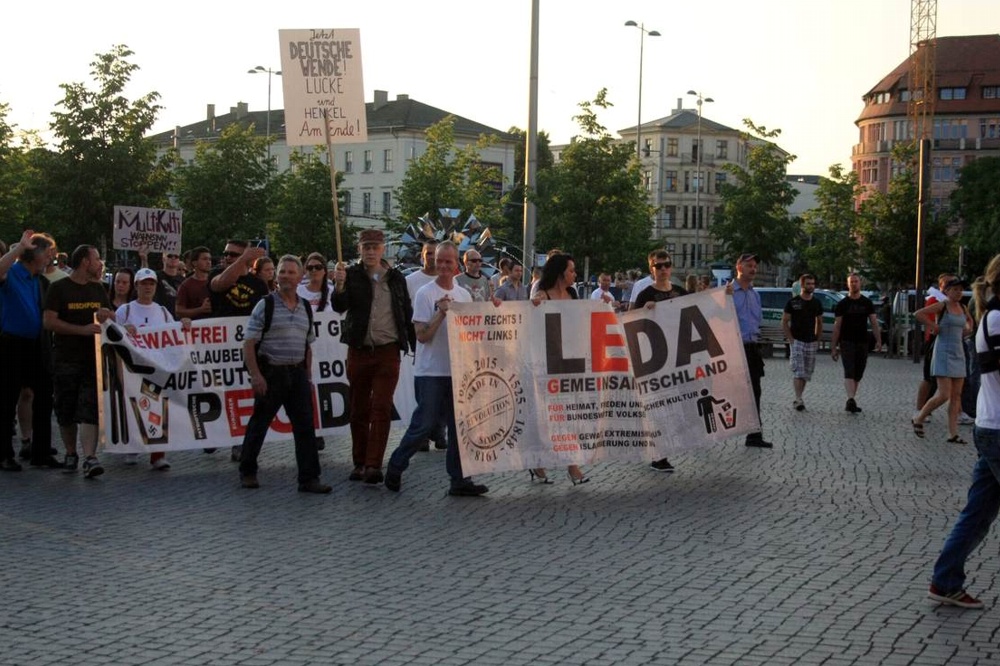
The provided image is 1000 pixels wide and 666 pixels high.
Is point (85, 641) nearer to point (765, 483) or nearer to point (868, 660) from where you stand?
point (868, 660)

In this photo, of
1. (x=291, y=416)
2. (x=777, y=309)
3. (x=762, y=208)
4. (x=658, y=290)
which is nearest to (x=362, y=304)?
(x=291, y=416)

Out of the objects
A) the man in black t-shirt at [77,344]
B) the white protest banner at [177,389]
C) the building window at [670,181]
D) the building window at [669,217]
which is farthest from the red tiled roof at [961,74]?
the man in black t-shirt at [77,344]

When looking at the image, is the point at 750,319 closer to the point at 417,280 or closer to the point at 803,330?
the point at 417,280

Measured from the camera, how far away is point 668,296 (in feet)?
43.1

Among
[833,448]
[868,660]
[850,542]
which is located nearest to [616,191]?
[833,448]

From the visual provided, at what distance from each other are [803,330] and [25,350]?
11.2 metres

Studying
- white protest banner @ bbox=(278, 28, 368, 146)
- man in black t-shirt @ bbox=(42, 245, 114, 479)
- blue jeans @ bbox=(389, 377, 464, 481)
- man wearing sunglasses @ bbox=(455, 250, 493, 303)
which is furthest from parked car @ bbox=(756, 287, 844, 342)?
blue jeans @ bbox=(389, 377, 464, 481)

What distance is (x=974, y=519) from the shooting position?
7316 millimetres

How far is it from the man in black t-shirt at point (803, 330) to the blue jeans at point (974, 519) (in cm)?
1268

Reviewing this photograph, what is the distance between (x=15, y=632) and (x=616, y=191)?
3807 centimetres

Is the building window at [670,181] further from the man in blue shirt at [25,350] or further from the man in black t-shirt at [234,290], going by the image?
the man in blue shirt at [25,350]

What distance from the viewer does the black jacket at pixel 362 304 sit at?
1159 cm

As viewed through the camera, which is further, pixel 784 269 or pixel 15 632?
pixel 784 269

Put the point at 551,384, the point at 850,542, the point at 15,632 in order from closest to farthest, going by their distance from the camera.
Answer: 1. the point at 15,632
2. the point at 850,542
3. the point at 551,384
